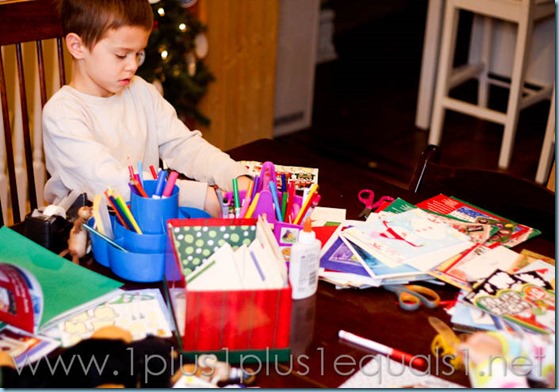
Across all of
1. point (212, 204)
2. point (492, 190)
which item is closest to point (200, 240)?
point (212, 204)

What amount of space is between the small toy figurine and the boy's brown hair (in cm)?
42

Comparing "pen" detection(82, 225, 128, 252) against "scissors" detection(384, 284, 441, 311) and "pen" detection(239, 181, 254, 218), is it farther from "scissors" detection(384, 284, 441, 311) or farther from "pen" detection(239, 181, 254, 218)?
"scissors" detection(384, 284, 441, 311)

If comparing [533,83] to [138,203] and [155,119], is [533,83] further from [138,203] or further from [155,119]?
[138,203]

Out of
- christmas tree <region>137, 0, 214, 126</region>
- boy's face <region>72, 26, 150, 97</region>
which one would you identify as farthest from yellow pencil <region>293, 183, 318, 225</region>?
christmas tree <region>137, 0, 214, 126</region>

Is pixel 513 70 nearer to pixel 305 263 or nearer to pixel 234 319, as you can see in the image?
pixel 305 263

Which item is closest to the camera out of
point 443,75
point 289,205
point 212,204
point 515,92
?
point 289,205

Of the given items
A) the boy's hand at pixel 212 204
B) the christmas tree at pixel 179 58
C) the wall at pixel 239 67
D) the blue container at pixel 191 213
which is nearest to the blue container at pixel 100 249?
the blue container at pixel 191 213

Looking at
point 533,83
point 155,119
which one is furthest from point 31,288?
point 533,83

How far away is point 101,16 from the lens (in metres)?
1.76

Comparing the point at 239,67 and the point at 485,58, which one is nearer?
A: the point at 239,67

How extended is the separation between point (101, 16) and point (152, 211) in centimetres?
50

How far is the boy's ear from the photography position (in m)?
1.80

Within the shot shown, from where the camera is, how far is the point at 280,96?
4.32 meters

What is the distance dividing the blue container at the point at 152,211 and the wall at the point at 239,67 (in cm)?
222
